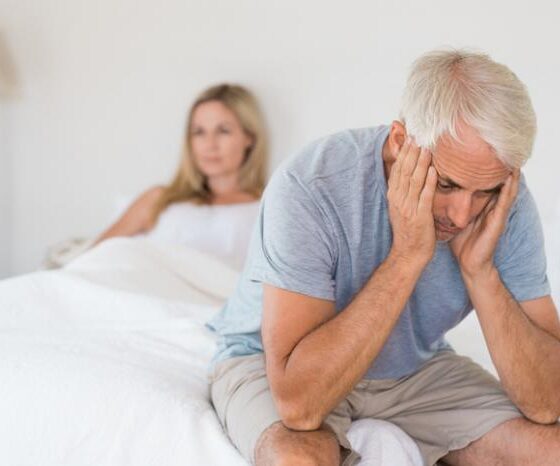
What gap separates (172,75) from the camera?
121 inches

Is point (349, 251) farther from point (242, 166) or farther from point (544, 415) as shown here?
point (242, 166)

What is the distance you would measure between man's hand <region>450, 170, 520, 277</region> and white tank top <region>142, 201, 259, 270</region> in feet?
4.38

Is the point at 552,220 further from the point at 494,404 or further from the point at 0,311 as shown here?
the point at 0,311

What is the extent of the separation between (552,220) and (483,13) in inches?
24.9

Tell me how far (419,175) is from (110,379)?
2.10ft

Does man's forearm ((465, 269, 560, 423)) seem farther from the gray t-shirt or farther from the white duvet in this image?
the white duvet

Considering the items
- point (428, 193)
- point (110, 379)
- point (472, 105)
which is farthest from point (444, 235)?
point (110, 379)

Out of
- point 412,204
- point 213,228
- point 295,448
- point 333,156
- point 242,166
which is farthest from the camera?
point 242,166

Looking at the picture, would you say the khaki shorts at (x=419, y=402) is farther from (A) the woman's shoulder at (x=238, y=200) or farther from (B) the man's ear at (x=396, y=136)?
(A) the woman's shoulder at (x=238, y=200)

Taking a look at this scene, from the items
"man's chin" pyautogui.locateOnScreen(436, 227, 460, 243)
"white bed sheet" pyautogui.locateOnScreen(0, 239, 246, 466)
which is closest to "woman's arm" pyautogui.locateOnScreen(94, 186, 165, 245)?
"white bed sheet" pyautogui.locateOnScreen(0, 239, 246, 466)

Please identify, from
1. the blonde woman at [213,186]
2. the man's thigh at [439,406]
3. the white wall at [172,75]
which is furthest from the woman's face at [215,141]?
the man's thigh at [439,406]

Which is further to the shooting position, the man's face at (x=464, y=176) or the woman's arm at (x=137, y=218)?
the woman's arm at (x=137, y=218)

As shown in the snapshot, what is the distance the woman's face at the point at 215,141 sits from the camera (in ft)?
9.68

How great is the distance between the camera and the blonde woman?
2877mm
